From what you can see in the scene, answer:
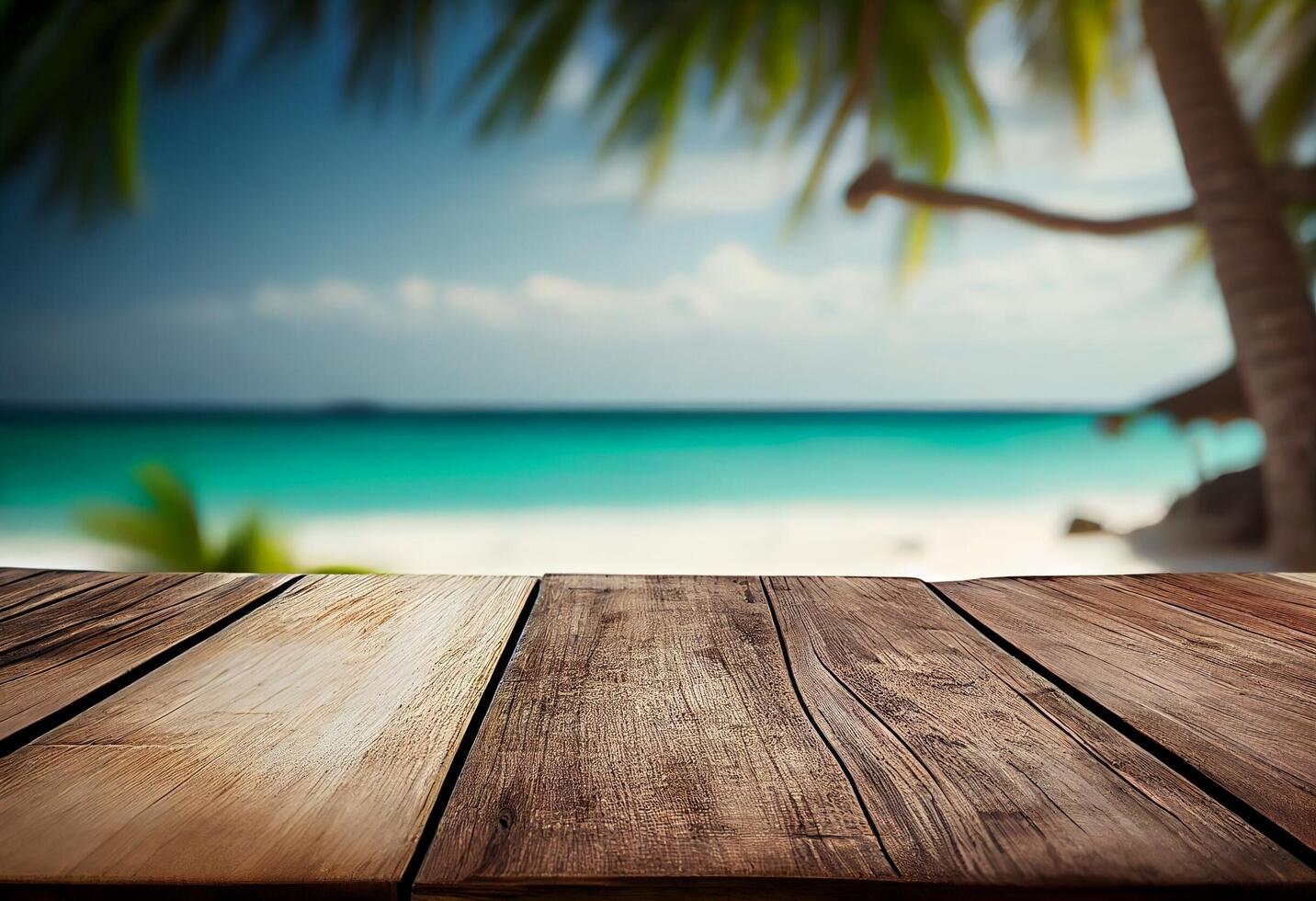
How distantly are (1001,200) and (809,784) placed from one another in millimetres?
2648

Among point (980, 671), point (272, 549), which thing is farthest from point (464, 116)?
point (980, 671)

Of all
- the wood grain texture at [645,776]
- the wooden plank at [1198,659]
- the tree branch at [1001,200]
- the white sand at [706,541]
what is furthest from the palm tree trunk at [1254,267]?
the white sand at [706,541]

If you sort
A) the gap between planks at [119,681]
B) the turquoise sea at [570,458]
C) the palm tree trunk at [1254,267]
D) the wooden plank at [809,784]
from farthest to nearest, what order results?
the turquoise sea at [570,458] < the palm tree trunk at [1254,267] < the gap between planks at [119,681] < the wooden plank at [809,784]

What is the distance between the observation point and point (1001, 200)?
2619 millimetres

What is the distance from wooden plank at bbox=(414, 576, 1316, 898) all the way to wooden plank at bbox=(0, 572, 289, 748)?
225 mm

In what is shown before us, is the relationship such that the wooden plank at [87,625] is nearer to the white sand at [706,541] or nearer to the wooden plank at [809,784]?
the wooden plank at [809,784]

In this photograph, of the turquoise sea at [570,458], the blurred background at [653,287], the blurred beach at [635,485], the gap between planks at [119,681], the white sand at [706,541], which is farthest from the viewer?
the turquoise sea at [570,458]

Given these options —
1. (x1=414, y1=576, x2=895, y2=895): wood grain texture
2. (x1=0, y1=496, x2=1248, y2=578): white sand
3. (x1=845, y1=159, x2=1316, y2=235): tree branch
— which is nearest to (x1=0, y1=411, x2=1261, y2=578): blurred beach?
(x1=0, y1=496, x2=1248, y2=578): white sand

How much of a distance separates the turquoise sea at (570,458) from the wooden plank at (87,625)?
8.72 m

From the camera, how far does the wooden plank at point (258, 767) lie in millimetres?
282

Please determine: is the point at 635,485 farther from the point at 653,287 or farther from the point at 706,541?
the point at 653,287

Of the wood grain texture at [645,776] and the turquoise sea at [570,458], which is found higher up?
the turquoise sea at [570,458]

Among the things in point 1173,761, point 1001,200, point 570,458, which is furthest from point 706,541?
point 1173,761

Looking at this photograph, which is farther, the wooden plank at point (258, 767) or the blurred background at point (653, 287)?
the blurred background at point (653, 287)
